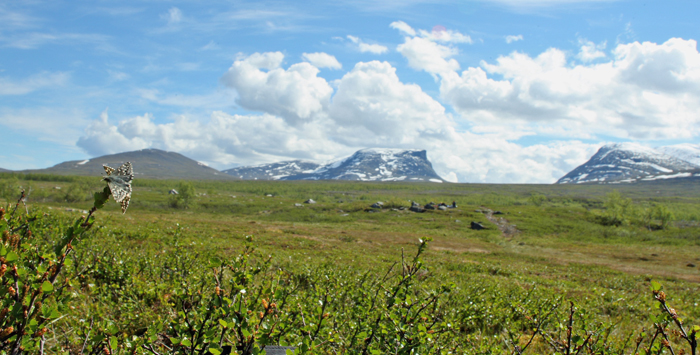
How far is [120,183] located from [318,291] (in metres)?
3.18

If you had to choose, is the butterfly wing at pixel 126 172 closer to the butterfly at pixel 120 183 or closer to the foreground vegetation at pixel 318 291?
the butterfly at pixel 120 183

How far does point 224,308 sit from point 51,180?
175415mm

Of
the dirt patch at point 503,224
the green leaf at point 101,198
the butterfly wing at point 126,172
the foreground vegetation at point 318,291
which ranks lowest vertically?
the dirt patch at point 503,224

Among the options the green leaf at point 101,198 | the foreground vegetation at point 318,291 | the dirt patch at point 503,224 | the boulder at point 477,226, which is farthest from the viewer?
the boulder at point 477,226

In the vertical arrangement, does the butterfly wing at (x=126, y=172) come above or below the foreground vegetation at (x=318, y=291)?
above

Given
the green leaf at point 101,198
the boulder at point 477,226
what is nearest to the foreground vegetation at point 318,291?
the green leaf at point 101,198

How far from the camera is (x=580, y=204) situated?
126 metres

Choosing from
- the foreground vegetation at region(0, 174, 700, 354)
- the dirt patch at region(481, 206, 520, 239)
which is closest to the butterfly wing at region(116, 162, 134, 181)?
the foreground vegetation at region(0, 174, 700, 354)

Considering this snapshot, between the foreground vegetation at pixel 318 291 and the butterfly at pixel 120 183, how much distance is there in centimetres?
6

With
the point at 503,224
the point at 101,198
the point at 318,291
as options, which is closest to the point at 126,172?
the point at 101,198

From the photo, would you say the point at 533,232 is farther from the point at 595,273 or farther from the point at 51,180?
the point at 51,180

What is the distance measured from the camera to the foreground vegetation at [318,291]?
191cm

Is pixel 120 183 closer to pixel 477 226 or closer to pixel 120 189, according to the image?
pixel 120 189

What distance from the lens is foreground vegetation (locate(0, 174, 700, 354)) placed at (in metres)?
1.91
